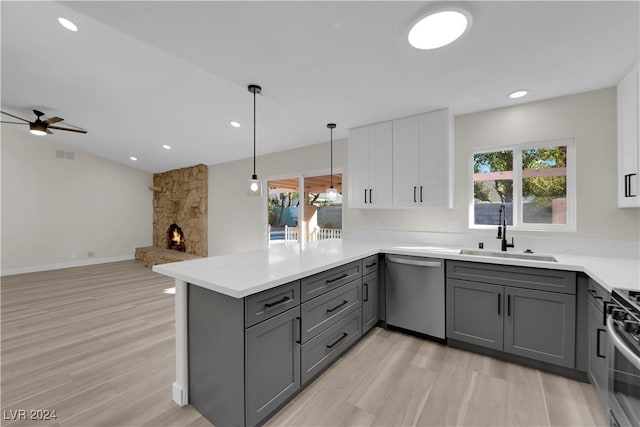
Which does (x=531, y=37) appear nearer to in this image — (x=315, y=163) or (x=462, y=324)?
(x=462, y=324)

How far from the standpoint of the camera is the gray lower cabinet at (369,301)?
8.49 ft

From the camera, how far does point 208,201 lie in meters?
6.28

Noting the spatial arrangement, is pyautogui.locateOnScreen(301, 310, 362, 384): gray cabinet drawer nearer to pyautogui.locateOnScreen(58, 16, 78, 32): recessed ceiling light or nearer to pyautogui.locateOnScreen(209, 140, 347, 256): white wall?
pyautogui.locateOnScreen(209, 140, 347, 256): white wall

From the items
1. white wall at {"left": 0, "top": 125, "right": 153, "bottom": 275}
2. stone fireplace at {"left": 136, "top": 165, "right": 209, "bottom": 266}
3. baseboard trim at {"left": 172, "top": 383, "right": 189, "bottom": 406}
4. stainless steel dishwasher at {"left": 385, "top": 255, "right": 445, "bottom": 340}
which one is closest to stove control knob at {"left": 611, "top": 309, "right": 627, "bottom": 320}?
stainless steel dishwasher at {"left": 385, "top": 255, "right": 445, "bottom": 340}

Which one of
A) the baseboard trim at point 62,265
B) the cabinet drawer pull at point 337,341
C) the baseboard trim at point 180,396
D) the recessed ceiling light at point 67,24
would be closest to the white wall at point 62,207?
the baseboard trim at point 62,265

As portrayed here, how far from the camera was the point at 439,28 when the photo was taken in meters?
1.66

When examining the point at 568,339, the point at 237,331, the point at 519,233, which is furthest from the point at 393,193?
the point at 237,331

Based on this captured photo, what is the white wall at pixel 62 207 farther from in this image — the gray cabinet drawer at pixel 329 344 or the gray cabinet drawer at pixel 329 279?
the gray cabinet drawer at pixel 329 344

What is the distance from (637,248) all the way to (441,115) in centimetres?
205

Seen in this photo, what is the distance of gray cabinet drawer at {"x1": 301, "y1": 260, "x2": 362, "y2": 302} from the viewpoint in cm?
184

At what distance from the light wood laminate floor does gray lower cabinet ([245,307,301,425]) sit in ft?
0.56

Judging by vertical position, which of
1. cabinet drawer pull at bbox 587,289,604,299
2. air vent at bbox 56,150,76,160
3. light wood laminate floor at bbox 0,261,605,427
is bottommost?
light wood laminate floor at bbox 0,261,605,427

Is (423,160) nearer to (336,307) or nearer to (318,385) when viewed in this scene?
(336,307)

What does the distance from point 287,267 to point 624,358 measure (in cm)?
180
